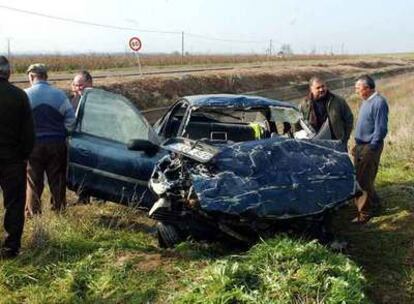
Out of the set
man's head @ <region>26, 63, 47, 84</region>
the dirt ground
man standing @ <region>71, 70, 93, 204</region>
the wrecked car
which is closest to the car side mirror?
the wrecked car

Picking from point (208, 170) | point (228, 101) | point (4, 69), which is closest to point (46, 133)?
point (4, 69)

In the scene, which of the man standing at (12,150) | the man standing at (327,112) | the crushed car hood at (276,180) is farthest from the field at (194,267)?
the man standing at (327,112)

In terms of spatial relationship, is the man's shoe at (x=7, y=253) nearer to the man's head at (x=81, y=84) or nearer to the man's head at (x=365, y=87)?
the man's head at (x=81, y=84)

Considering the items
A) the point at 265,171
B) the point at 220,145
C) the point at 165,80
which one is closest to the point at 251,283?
the point at 265,171

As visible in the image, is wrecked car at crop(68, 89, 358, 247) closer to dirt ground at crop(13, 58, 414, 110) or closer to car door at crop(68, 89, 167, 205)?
car door at crop(68, 89, 167, 205)

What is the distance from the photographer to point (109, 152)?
648 cm

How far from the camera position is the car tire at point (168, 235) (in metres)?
5.64

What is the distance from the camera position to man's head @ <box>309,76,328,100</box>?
23.5ft

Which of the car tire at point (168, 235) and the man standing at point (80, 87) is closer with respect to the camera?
the car tire at point (168, 235)

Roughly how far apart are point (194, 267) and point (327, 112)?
325 centimetres

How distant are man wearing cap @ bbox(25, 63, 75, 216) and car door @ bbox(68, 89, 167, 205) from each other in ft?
0.55

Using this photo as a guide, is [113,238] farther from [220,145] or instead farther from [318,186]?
[318,186]

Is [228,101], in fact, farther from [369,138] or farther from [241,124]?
[369,138]

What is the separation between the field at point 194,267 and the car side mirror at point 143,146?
0.83 m
